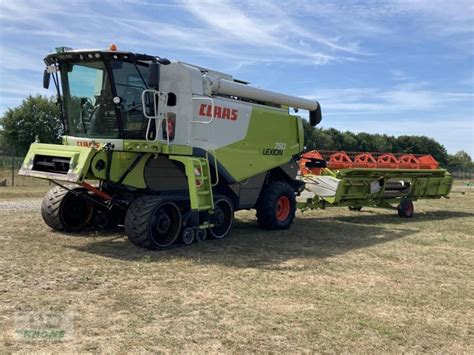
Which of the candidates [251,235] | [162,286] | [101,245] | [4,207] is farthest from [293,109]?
[4,207]

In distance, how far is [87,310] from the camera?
4.81 metres

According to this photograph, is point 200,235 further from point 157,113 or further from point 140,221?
point 157,113

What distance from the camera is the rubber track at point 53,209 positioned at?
8953 mm

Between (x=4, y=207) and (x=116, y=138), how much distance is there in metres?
6.43

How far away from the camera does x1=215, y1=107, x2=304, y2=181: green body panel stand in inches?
380

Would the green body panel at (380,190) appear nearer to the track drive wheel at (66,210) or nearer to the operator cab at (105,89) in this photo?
the track drive wheel at (66,210)

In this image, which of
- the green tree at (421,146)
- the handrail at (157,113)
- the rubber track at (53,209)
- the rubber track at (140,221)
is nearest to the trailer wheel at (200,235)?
the rubber track at (140,221)

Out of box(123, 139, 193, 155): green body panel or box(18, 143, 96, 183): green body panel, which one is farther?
box(123, 139, 193, 155): green body panel

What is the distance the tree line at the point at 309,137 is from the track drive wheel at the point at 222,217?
3301 mm

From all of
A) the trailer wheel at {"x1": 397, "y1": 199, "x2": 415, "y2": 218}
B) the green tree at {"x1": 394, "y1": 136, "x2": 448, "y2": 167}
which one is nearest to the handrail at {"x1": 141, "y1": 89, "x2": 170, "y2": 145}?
the trailer wheel at {"x1": 397, "y1": 199, "x2": 415, "y2": 218}

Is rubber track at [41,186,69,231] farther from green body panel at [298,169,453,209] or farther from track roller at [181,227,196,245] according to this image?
green body panel at [298,169,453,209]

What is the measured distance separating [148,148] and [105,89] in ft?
3.96

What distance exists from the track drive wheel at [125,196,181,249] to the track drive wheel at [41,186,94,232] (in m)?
1.59

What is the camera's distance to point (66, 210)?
30.1 ft
